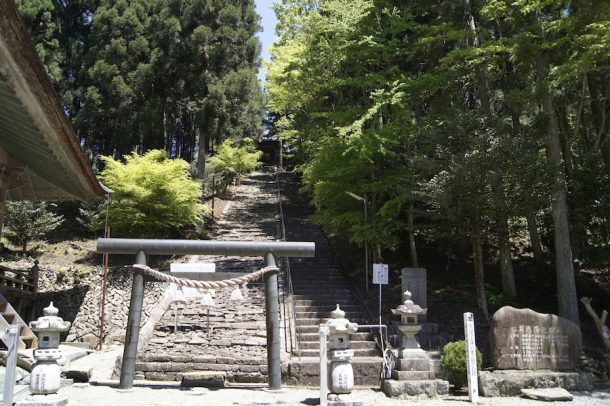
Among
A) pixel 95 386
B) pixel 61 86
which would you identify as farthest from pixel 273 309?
pixel 61 86

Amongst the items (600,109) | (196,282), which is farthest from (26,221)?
(600,109)

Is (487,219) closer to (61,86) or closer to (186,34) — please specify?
(186,34)

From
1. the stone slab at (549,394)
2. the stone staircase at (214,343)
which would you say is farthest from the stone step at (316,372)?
the stone slab at (549,394)

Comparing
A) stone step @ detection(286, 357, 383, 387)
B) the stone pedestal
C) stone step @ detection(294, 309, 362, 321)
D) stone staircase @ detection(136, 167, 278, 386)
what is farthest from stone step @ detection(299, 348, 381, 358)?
the stone pedestal

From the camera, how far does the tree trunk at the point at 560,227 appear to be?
1253cm

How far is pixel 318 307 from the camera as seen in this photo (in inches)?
560

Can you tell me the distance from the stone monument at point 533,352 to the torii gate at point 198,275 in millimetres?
3911

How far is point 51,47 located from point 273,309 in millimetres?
24151

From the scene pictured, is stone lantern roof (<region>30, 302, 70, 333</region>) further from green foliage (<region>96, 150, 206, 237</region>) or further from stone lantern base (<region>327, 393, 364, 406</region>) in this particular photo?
green foliage (<region>96, 150, 206, 237</region>)

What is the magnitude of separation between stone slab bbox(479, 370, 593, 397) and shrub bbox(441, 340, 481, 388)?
36 centimetres

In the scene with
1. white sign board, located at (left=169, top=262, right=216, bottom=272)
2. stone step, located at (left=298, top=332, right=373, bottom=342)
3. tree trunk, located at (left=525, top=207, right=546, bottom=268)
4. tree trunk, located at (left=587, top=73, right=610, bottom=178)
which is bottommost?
stone step, located at (left=298, top=332, right=373, bottom=342)

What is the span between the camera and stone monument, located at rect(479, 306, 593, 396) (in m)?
8.71

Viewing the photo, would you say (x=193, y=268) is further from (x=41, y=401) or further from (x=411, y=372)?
(x=411, y=372)

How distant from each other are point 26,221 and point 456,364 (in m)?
16.4
